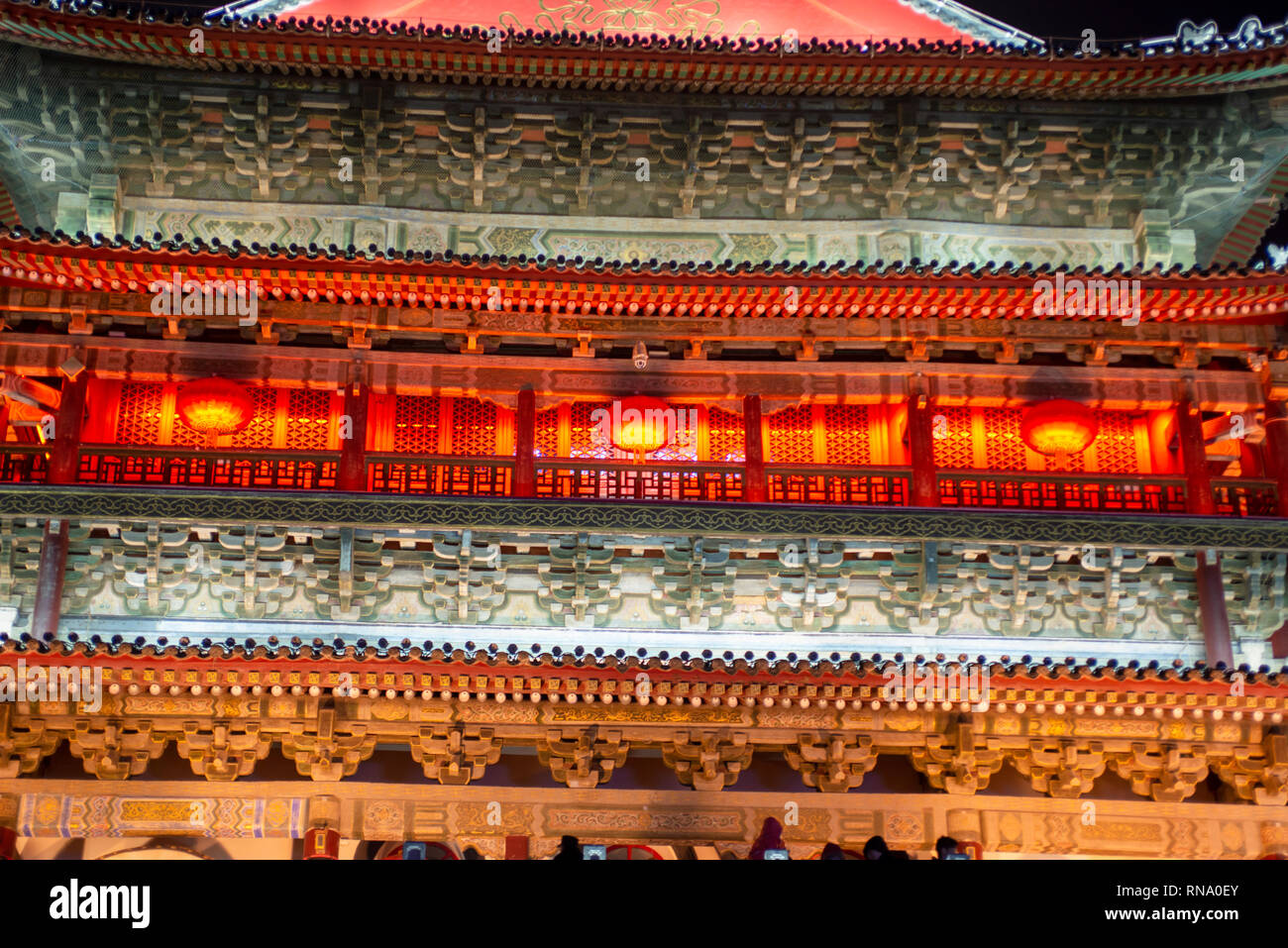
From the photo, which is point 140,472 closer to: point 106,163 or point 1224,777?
point 106,163

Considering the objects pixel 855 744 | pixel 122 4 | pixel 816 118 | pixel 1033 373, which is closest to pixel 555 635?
pixel 855 744

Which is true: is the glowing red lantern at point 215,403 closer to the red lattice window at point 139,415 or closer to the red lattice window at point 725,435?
the red lattice window at point 139,415

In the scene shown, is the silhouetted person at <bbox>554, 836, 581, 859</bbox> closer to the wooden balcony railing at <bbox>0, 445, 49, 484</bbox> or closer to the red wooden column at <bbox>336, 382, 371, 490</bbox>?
the red wooden column at <bbox>336, 382, 371, 490</bbox>

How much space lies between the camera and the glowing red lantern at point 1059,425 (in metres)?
15.8

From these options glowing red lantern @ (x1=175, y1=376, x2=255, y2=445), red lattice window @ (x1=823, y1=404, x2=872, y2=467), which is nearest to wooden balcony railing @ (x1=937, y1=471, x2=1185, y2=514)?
red lattice window @ (x1=823, y1=404, x2=872, y2=467)

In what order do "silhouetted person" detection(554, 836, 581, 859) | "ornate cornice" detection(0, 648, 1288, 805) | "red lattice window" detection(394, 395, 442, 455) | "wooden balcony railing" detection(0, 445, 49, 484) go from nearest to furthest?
1. "silhouetted person" detection(554, 836, 581, 859)
2. "ornate cornice" detection(0, 648, 1288, 805)
3. "wooden balcony railing" detection(0, 445, 49, 484)
4. "red lattice window" detection(394, 395, 442, 455)

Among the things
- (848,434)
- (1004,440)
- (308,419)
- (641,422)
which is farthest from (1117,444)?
(308,419)

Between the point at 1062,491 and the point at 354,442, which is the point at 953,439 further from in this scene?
the point at 354,442

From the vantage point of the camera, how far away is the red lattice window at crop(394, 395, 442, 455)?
16203mm

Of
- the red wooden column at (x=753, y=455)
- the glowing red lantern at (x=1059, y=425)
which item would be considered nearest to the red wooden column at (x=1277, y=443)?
the glowing red lantern at (x=1059, y=425)

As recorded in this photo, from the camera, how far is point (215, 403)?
611 inches

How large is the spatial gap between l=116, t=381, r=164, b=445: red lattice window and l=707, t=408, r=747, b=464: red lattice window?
6287 millimetres

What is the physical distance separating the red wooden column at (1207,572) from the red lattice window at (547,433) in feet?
23.2

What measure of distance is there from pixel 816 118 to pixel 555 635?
285 inches
